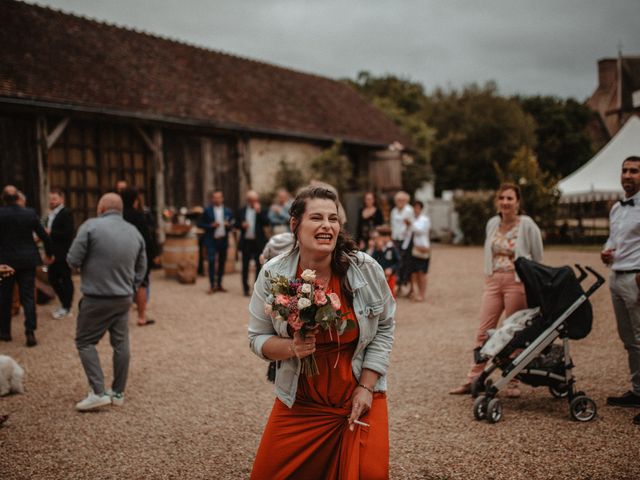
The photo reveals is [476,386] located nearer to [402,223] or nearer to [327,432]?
[327,432]

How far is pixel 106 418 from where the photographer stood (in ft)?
16.7

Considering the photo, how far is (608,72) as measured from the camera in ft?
109

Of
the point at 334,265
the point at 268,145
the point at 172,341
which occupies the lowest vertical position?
the point at 172,341

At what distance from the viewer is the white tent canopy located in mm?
21938

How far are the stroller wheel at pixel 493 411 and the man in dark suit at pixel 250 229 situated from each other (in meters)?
7.20

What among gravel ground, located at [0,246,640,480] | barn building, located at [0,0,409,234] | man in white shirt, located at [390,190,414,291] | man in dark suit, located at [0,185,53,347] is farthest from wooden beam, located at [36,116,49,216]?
man in white shirt, located at [390,190,414,291]

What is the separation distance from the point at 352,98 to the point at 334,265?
24.7 m

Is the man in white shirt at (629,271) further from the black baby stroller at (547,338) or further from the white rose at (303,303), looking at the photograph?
the white rose at (303,303)

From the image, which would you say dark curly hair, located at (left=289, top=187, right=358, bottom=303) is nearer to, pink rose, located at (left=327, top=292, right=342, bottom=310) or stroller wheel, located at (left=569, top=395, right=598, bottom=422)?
pink rose, located at (left=327, top=292, right=342, bottom=310)

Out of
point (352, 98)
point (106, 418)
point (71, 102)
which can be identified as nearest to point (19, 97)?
point (71, 102)

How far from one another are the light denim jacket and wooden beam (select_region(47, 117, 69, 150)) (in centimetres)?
1320

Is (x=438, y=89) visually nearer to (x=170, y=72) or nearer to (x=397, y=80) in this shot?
(x=397, y=80)

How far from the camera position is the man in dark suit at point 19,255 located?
782 cm

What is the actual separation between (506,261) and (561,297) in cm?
77
